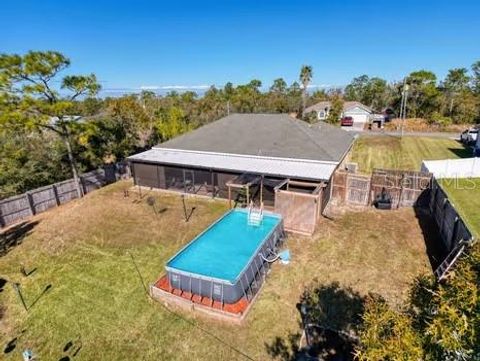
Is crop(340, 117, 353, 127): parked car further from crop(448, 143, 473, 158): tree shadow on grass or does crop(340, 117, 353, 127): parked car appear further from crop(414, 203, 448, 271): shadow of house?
crop(414, 203, 448, 271): shadow of house

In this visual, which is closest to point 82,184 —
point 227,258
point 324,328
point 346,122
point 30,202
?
point 30,202

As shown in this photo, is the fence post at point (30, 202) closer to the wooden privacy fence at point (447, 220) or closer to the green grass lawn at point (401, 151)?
the wooden privacy fence at point (447, 220)

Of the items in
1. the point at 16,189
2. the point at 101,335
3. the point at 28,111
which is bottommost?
the point at 101,335

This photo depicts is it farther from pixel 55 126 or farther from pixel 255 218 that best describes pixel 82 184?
pixel 255 218

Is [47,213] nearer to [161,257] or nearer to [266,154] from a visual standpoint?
[161,257]

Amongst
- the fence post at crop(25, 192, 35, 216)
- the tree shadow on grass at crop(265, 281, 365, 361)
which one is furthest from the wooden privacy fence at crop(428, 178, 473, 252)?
the fence post at crop(25, 192, 35, 216)

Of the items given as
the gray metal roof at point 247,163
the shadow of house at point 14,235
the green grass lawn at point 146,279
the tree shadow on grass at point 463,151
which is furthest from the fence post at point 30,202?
the tree shadow on grass at point 463,151

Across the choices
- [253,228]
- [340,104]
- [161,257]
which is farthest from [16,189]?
[340,104]
